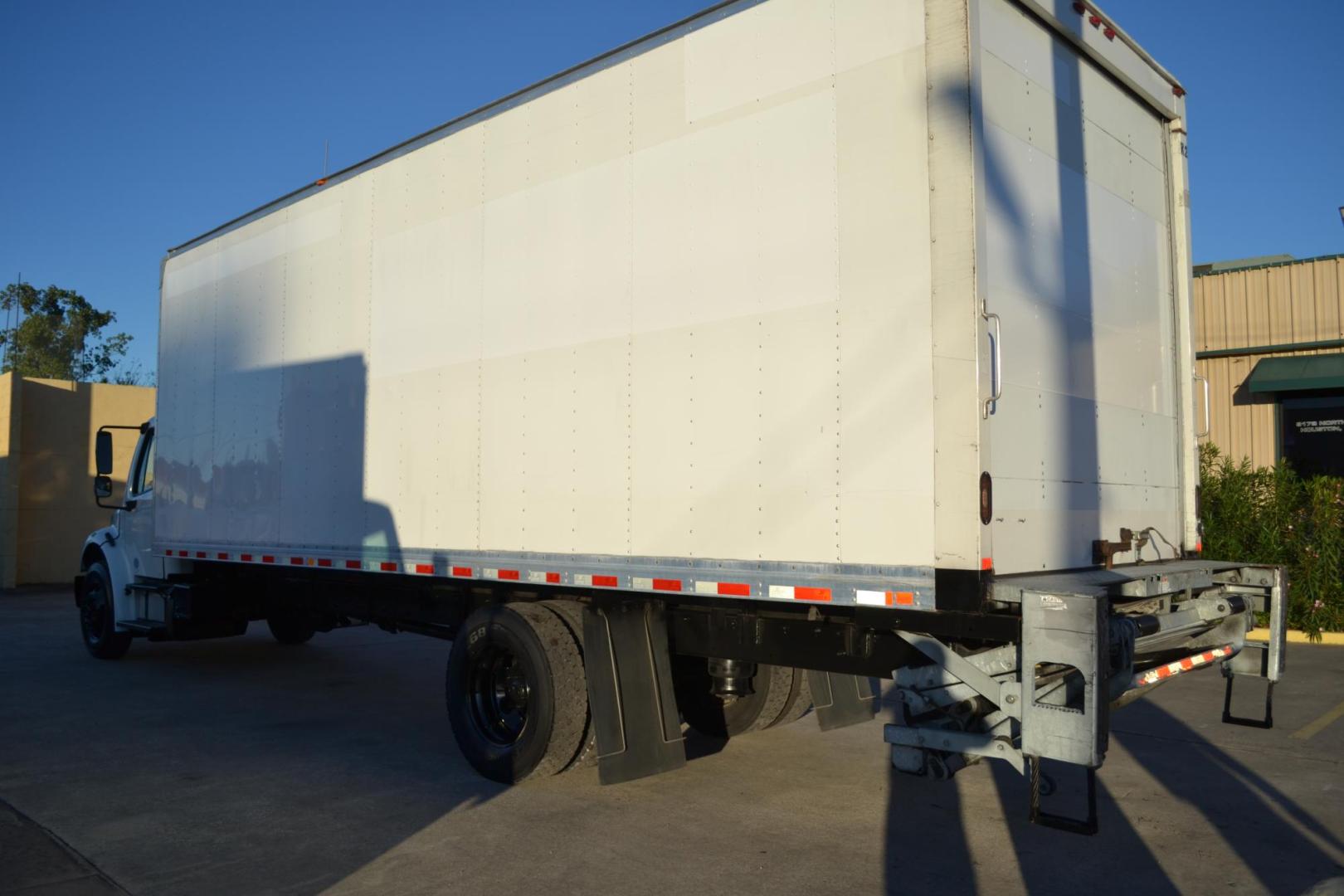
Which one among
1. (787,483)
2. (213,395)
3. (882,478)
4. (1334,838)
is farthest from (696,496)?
(213,395)

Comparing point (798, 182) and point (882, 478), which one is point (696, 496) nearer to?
point (882, 478)

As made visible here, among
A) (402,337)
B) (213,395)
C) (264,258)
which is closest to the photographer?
(402,337)

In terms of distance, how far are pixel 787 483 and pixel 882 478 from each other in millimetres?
546

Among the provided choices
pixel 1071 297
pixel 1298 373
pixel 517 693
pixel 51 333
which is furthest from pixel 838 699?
pixel 51 333

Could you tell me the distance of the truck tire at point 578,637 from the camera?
641 cm

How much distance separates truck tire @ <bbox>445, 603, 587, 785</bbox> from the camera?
6.27 meters

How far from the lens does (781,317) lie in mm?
5176

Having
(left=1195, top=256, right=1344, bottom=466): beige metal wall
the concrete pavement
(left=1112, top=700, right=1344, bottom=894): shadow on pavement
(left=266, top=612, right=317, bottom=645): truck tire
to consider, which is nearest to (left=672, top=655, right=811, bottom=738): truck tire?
the concrete pavement

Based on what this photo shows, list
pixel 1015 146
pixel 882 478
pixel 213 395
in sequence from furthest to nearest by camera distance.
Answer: pixel 213 395 < pixel 1015 146 < pixel 882 478

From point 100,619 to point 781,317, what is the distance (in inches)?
385

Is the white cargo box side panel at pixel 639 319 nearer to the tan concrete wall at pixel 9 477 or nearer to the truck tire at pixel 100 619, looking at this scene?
the truck tire at pixel 100 619

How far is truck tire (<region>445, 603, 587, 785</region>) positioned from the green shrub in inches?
343

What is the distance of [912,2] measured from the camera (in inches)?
188

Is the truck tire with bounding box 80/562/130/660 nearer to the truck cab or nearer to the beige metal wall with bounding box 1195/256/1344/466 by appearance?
the truck cab
